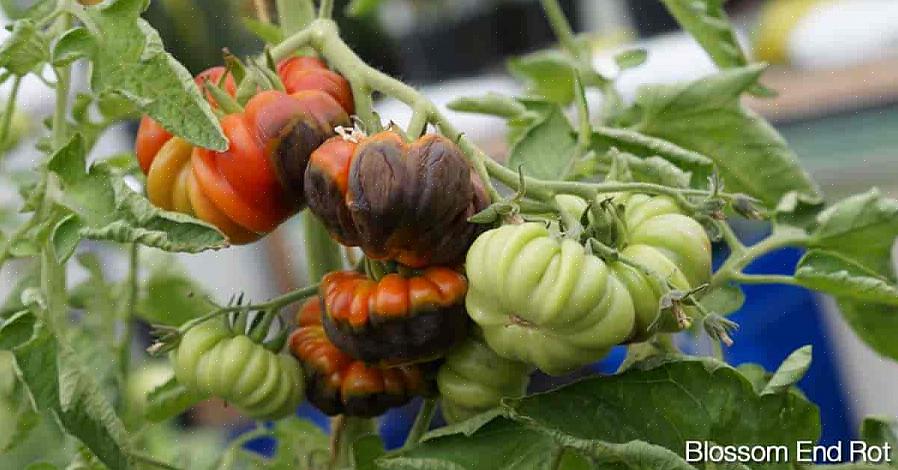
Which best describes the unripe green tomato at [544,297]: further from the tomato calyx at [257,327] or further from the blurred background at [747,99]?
the blurred background at [747,99]

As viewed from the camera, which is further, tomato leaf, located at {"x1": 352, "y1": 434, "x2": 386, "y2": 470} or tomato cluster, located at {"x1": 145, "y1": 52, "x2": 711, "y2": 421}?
tomato leaf, located at {"x1": 352, "y1": 434, "x2": 386, "y2": 470}

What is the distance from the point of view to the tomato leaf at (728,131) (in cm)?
63

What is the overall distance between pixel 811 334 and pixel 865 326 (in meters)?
0.96

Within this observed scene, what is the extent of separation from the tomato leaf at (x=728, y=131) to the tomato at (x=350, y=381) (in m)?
0.23

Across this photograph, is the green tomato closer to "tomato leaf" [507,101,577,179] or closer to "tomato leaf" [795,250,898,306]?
"tomato leaf" [507,101,577,179]

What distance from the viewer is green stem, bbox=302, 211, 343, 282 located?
592 mm

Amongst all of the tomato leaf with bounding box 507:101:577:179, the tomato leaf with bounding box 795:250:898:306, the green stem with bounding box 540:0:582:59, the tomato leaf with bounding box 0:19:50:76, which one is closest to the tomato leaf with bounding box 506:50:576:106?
the green stem with bounding box 540:0:582:59

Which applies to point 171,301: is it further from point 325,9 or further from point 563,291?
point 563,291

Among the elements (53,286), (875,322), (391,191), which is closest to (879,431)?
(875,322)

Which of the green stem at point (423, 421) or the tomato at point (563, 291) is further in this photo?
the green stem at point (423, 421)

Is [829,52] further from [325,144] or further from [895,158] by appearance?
[325,144]

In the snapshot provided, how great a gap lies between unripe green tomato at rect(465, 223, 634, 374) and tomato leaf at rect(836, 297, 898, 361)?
0.24 meters

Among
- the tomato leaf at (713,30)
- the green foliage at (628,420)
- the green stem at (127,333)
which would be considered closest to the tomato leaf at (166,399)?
the green stem at (127,333)

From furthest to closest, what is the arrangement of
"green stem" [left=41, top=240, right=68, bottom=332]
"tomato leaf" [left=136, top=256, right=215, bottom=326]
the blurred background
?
the blurred background → "tomato leaf" [left=136, top=256, right=215, bottom=326] → "green stem" [left=41, top=240, right=68, bottom=332]
